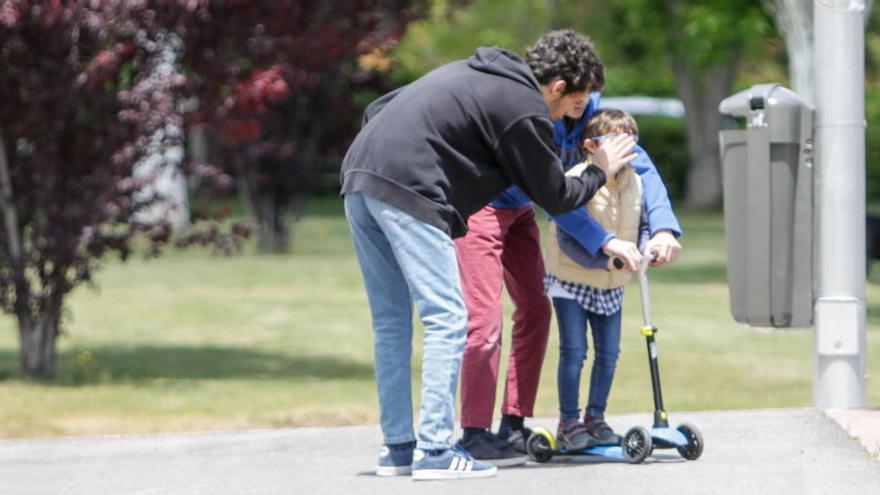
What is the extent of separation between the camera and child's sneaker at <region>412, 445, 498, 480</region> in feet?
20.8

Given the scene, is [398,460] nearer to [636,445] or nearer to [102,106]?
[636,445]

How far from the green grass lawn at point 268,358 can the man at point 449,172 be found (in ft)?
10.0

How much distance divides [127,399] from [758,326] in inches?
155

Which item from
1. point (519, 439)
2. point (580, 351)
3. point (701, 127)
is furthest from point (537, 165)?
point (701, 127)

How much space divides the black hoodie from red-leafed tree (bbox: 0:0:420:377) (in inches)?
187

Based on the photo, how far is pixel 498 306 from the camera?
673cm

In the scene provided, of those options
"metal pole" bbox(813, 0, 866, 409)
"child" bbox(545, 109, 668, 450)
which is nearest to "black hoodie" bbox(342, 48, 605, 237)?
"child" bbox(545, 109, 668, 450)

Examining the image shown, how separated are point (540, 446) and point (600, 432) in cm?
23

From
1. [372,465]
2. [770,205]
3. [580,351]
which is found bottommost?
[372,465]

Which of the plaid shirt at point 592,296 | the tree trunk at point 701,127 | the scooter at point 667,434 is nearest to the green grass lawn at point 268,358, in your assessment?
the plaid shirt at point 592,296

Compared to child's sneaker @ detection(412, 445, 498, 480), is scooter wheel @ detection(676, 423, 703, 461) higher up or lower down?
lower down

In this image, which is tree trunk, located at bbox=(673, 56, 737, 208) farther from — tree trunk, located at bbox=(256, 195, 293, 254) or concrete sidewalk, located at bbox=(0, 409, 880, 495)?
concrete sidewalk, located at bbox=(0, 409, 880, 495)

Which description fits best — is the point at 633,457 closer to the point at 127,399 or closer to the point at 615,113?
the point at 615,113

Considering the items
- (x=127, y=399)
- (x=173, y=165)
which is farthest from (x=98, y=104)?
(x=127, y=399)
